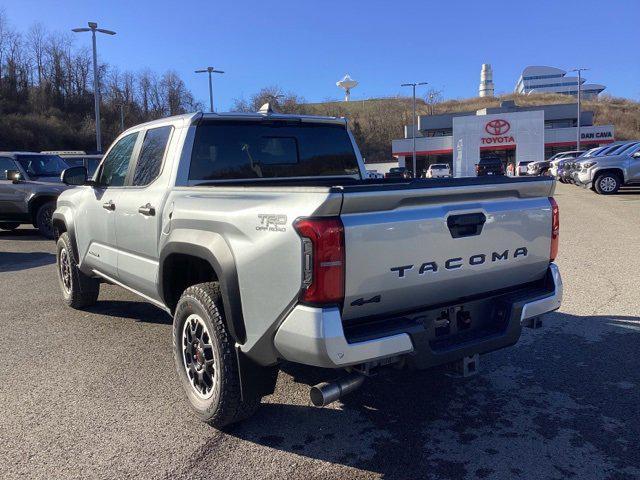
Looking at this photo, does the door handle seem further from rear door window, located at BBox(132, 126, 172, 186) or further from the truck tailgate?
the truck tailgate

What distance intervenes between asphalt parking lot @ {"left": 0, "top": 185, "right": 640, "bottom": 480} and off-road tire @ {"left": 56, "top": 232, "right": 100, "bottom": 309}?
0.57 m

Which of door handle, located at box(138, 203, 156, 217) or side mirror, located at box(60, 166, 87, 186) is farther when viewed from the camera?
side mirror, located at box(60, 166, 87, 186)

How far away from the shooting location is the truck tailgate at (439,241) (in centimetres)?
282

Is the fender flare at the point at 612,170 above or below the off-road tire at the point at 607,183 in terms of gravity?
above

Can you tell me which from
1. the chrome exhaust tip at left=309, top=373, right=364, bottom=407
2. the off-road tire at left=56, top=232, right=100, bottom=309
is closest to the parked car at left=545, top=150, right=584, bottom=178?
the off-road tire at left=56, top=232, right=100, bottom=309

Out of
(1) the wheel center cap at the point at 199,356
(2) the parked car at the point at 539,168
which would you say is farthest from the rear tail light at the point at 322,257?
(2) the parked car at the point at 539,168

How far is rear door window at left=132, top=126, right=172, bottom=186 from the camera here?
4.44 metres

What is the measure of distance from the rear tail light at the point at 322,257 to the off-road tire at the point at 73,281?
14.0ft

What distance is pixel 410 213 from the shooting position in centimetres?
300

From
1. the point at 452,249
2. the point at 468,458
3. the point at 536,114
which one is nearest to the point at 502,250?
the point at 452,249

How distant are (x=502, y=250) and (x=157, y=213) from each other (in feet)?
8.04

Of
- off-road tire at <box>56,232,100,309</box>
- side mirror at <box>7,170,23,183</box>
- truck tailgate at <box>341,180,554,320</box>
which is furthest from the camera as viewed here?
side mirror at <box>7,170,23,183</box>

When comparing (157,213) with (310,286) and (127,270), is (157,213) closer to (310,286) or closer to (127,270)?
(127,270)

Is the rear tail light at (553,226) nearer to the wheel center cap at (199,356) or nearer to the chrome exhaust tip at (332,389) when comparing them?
the chrome exhaust tip at (332,389)
